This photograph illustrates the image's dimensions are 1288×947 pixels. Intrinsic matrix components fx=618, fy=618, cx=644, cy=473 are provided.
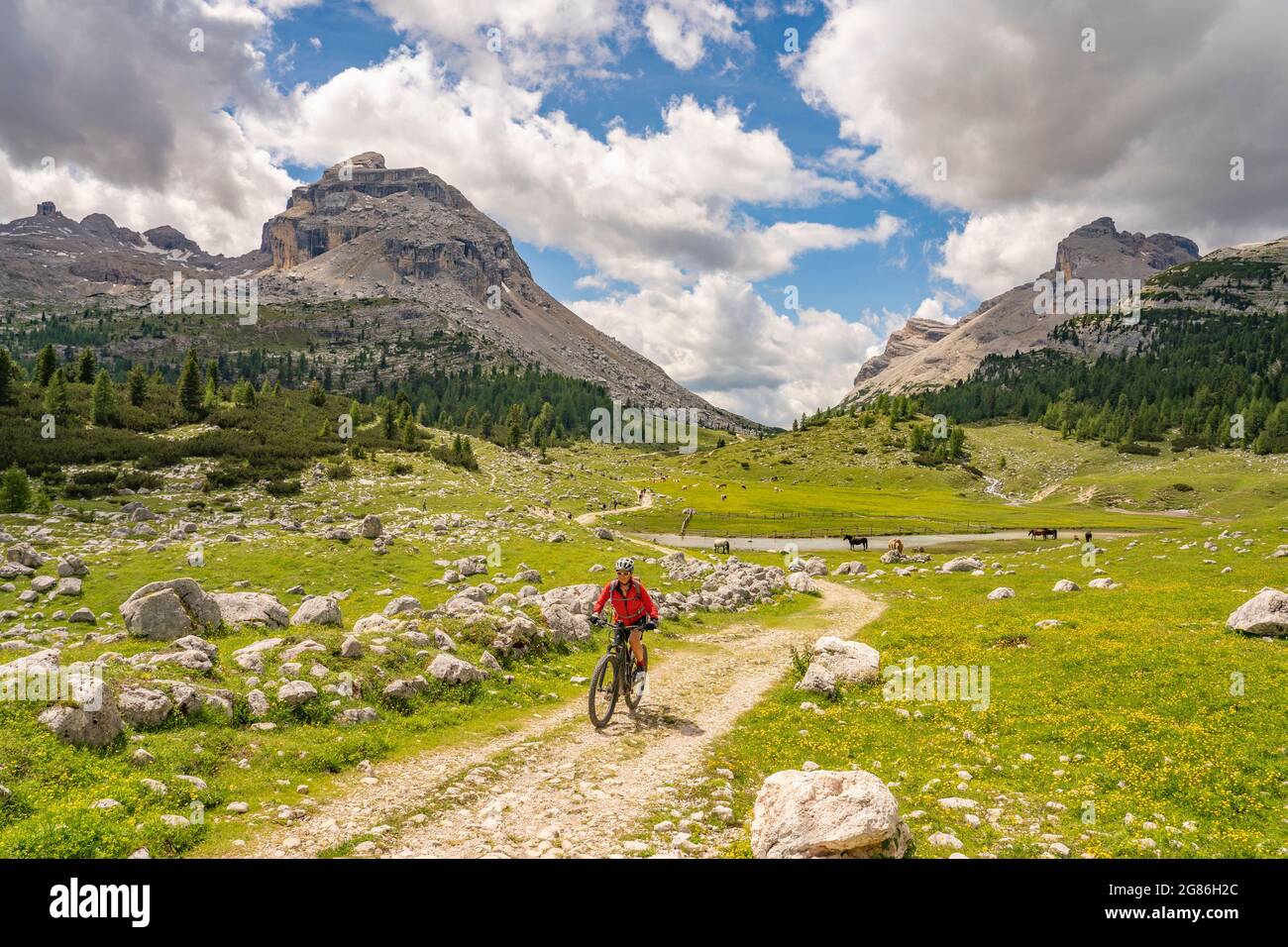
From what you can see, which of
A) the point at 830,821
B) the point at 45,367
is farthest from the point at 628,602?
the point at 45,367

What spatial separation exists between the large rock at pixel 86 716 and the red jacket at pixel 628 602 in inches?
423

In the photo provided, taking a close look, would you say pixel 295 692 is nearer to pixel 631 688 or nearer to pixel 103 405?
pixel 631 688

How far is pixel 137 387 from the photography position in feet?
298

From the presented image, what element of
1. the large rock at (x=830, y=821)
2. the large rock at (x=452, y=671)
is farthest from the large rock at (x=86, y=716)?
the large rock at (x=830, y=821)

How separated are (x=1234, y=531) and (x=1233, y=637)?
43.7 metres

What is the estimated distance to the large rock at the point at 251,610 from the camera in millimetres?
22031

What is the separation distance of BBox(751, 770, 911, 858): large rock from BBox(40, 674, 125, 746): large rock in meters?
12.3

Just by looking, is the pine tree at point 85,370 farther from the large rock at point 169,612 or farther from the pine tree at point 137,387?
the large rock at point 169,612

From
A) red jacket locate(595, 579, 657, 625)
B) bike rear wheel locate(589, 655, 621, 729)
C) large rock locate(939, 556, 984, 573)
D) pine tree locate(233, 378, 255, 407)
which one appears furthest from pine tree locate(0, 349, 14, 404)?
large rock locate(939, 556, 984, 573)

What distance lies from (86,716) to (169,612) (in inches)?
340

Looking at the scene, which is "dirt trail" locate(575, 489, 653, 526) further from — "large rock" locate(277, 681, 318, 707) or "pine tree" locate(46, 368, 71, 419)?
"large rock" locate(277, 681, 318, 707)

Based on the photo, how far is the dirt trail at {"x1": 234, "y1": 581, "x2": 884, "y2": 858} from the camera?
10.3m

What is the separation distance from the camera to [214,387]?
108125 millimetres
